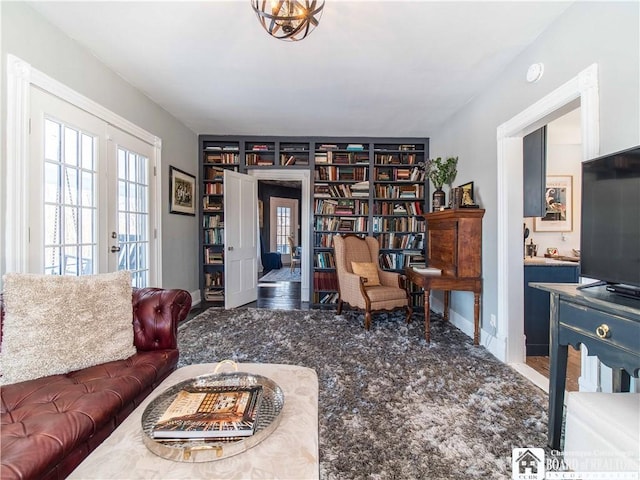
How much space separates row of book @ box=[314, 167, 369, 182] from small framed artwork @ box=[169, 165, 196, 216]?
1803mm

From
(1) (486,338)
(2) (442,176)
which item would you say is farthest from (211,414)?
(2) (442,176)

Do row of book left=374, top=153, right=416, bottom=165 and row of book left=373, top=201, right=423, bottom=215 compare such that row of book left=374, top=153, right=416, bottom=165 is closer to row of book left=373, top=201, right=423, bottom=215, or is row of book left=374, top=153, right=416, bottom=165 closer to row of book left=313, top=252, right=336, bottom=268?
row of book left=373, top=201, right=423, bottom=215

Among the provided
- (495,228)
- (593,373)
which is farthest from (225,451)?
(495,228)

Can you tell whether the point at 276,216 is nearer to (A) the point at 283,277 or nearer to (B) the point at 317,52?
(A) the point at 283,277

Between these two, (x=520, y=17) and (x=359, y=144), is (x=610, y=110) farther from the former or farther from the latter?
(x=359, y=144)

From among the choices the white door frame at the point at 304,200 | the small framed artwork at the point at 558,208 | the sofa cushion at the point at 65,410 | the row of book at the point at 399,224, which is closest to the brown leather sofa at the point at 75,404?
the sofa cushion at the point at 65,410

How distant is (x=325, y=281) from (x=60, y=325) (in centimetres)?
329

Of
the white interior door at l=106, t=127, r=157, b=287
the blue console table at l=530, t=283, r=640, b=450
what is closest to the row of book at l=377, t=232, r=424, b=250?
the blue console table at l=530, t=283, r=640, b=450

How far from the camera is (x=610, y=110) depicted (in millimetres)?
1564

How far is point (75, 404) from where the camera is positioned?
1136mm

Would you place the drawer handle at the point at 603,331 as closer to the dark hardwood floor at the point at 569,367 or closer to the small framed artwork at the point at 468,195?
Answer: the dark hardwood floor at the point at 569,367

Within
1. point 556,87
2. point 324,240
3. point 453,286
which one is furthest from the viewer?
point 324,240

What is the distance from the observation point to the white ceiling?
1.90m

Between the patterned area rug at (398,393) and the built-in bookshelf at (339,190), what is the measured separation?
1.12 meters
